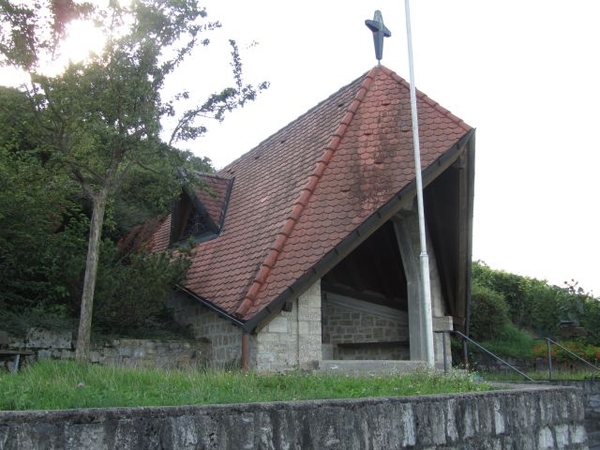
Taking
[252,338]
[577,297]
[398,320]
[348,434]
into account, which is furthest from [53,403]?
[577,297]

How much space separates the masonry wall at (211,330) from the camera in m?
10.8

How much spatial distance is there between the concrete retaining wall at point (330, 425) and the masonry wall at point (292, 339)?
12.5ft

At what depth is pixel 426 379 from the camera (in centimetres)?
747

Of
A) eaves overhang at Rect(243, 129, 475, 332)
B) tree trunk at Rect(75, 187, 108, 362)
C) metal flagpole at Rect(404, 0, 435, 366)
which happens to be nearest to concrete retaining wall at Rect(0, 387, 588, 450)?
metal flagpole at Rect(404, 0, 435, 366)

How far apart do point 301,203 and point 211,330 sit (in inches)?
110

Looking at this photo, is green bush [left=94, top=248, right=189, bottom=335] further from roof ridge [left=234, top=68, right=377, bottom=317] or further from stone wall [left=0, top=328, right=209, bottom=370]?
roof ridge [left=234, top=68, right=377, bottom=317]

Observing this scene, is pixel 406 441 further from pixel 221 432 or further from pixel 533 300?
pixel 533 300

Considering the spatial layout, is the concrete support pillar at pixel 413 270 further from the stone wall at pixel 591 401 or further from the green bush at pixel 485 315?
the green bush at pixel 485 315

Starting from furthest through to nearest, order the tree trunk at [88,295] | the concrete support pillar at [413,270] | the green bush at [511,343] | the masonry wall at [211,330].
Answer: the green bush at [511,343], the concrete support pillar at [413,270], the masonry wall at [211,330], the tree trunk at [88,295]

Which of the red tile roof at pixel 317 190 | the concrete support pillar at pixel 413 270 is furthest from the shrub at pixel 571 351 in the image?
the red tile roof at pixel 317 190

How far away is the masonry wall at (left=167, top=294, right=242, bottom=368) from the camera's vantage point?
10.8 metres

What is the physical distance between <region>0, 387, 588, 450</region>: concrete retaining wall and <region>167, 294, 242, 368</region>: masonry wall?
15.4ft

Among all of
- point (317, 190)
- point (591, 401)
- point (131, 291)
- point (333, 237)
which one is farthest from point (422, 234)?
point (591, 401)

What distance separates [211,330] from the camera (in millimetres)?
11797
